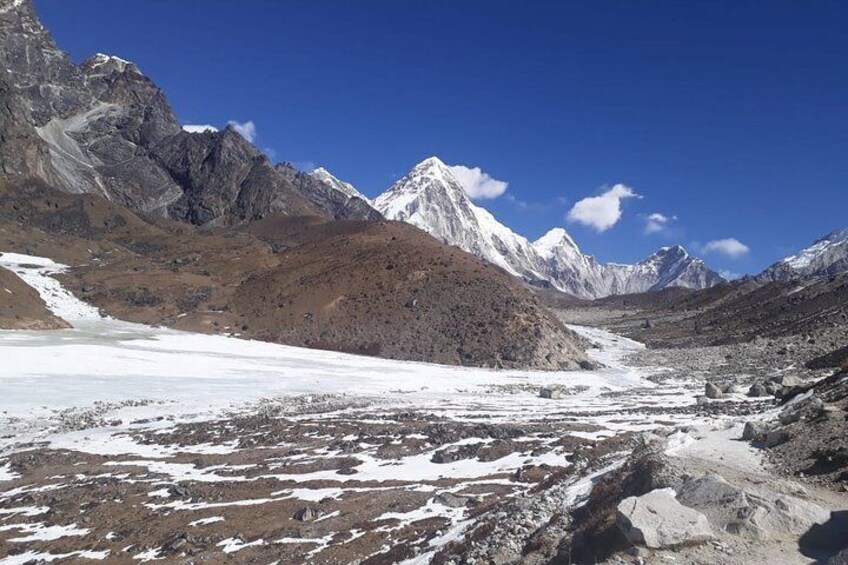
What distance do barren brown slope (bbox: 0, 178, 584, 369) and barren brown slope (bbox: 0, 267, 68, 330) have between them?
11.1 meters

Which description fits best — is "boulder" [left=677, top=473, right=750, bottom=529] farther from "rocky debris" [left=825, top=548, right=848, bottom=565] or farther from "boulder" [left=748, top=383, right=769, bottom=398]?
"boulder" [left=748, top=383, right=769, bottom=398]

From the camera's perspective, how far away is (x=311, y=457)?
96.6 feet

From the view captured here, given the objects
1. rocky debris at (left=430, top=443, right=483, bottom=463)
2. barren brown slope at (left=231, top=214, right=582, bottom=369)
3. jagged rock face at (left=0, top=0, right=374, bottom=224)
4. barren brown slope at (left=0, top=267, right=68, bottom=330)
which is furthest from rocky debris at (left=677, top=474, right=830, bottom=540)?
jagged rock face at (left=0, top=0, right=374, bottom=224)

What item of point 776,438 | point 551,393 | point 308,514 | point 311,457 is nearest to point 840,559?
point 776,438

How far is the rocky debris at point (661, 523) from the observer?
11570mm

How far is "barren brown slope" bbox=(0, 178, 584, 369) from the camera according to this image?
248ft

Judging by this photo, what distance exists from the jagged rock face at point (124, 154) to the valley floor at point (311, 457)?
115 m

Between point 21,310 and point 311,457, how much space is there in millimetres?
52583

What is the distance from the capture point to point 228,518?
2148 centimetres

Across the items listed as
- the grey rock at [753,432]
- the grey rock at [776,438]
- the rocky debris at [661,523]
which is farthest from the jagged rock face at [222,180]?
the rocky debris at [661,523]

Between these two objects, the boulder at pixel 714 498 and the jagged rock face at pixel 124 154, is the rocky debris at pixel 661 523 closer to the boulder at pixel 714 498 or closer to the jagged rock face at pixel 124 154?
the boulder at pixel 714 498

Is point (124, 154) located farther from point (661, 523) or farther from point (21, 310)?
point (661, 523)

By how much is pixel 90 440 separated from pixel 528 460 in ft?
74.4

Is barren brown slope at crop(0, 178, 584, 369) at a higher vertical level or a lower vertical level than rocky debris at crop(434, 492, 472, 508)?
higher
